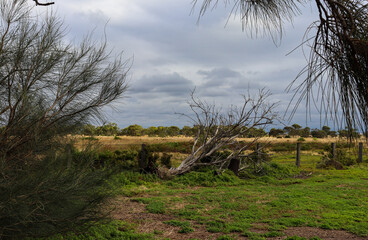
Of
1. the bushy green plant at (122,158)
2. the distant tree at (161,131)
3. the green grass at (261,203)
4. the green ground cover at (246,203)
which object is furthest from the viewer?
the distant tree at (161,131)

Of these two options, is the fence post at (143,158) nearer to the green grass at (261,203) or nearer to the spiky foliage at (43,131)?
the green grass at (261,203)

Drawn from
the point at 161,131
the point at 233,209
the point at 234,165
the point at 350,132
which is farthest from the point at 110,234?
the point at 161,131

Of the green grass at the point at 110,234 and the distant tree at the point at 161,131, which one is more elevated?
the distant tree at the point at 161,131

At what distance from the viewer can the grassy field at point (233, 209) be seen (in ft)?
19.3

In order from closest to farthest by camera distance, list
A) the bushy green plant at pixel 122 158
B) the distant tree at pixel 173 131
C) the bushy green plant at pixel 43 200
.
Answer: the bushy green plant at pixel 43 200 → the bushy green plant at pixel 122 158 → the distant tree at pixel 173 131

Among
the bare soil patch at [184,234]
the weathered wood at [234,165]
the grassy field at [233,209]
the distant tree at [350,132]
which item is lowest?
the bare soil patch at [184,234]

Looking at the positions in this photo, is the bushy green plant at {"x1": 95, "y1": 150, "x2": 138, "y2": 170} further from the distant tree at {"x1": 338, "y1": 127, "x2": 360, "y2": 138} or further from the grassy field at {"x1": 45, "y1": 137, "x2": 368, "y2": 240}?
the distant tree at {"x1": 338, "y1": 127, "x2": 360, "y2": 138}

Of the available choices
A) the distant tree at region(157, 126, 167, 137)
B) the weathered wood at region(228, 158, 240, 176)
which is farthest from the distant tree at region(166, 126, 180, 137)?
the weathered wood at region(228, 158, 240, 176)

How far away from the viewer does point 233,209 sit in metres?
7.69

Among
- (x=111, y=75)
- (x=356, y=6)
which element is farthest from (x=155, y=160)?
(x=356, y=6)

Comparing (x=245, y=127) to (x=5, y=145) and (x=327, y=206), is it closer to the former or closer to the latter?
(x=327, y=206)

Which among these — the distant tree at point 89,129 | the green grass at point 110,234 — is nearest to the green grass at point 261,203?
the green grass at point 110,234

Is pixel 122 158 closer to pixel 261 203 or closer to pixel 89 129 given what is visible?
pixel 261 203

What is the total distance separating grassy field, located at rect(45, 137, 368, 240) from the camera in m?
5.88
